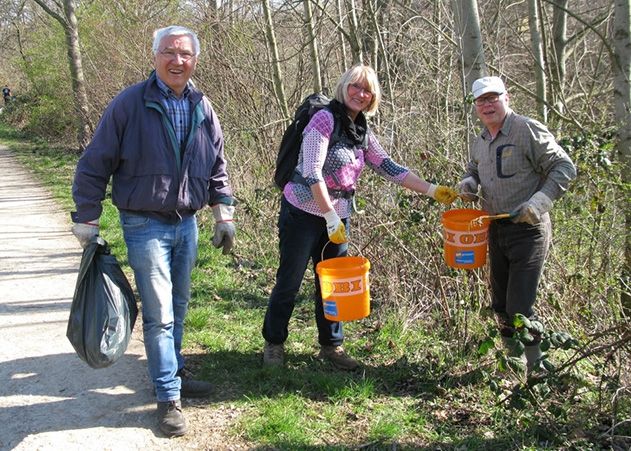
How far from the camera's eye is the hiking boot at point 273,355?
3873 millimetres

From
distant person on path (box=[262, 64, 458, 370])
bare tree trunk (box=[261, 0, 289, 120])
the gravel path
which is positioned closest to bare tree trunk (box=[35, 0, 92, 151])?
bare tree trunk (box=[261, 0, 289, 120])

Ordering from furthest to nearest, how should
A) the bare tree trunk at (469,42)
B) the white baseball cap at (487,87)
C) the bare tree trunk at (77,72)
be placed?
the bare tree trunk at (77,72) → the bare tree trunk at (469,42) → the white baseball cap at (487,87)

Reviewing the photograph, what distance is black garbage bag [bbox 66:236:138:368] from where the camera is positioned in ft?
9.77

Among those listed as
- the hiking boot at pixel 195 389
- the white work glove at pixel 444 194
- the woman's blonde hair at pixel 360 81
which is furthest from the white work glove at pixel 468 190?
the hiking boot at pixel 195 389

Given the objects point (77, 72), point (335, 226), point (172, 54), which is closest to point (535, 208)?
point (335, 226)

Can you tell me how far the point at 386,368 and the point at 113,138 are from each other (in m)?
2.26

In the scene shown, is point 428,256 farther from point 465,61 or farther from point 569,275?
point 465,61

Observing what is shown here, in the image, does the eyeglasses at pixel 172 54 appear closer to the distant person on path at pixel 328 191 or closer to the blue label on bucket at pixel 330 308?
the distant person on path at pixel 328 191

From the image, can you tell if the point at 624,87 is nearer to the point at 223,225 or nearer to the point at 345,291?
the point at 345,291

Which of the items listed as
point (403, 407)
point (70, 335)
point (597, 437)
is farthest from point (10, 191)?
point (597, 437)

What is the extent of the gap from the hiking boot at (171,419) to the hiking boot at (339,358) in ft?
3.77

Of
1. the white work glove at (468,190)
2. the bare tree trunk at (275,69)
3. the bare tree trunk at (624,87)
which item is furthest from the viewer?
the bare tree trunk at (275,69)

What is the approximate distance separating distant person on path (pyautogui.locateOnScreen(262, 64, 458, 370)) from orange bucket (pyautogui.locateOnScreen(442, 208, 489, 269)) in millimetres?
251

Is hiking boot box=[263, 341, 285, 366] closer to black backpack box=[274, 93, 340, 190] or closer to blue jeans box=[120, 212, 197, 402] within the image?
blue jeans box=[120, 212, 197, 402]
